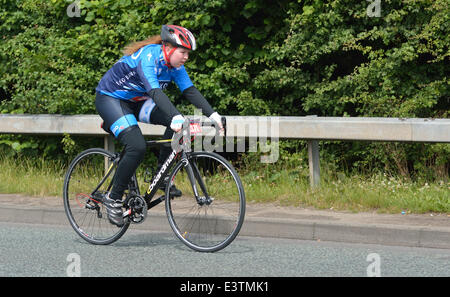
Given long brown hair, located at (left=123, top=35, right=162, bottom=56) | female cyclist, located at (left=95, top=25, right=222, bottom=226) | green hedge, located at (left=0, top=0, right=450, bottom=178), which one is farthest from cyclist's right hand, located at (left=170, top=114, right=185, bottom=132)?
green hedge, located at (left=0, top=0, right=450, bottom=178)

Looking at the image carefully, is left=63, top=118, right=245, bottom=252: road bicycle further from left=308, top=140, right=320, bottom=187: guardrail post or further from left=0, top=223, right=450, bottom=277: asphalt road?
left=308, top=140, right=320, bottom=187: guardrail post

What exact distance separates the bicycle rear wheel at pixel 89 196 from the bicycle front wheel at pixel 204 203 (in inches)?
23.0

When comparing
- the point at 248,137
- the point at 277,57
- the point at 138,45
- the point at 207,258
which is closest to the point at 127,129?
the point at 138,45

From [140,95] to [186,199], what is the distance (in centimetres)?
99

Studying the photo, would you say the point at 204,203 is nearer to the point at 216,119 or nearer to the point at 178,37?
the point at 216,119

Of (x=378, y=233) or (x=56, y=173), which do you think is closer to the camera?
(x=378, y=233)

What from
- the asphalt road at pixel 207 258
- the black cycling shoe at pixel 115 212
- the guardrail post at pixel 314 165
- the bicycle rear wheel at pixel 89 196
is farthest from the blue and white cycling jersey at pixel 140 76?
the guardrail post at pixel 314 165

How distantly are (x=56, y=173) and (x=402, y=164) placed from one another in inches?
171

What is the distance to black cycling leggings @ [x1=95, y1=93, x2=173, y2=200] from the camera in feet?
21.1

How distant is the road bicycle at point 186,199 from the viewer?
6305 millimetres

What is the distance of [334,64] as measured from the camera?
1006 cm

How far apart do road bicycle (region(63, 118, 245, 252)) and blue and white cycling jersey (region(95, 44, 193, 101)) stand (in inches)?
18.2
